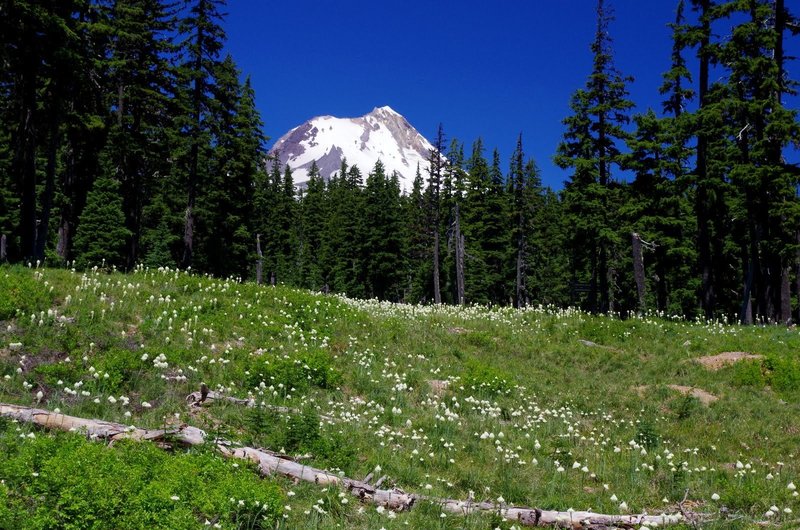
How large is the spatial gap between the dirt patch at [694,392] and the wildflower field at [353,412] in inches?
3.6

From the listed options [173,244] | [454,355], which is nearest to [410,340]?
[454,355]

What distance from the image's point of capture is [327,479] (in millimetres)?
5984

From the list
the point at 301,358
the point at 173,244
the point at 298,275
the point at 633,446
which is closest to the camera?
the point at 633,446

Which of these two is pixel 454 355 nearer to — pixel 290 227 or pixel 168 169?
pixel 168 169

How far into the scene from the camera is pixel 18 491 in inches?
179

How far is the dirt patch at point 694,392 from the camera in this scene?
1209 cm

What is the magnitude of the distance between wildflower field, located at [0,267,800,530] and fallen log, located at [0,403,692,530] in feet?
0.38

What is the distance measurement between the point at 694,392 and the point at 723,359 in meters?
3.06

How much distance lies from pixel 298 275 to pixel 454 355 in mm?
61970

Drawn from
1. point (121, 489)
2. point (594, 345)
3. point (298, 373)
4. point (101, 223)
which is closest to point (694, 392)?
point (594, 345)

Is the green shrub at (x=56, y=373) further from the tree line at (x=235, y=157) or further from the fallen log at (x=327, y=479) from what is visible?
the tree line at (x=235, y=157)

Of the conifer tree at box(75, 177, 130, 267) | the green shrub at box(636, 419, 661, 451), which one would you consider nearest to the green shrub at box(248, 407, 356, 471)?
the green shrub at box(636, 419, 661, 451)

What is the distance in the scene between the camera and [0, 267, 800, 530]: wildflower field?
4.93 meters

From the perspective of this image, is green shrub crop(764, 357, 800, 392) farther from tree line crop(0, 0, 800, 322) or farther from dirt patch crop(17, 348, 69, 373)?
dirt patch crop(17, 348, 69, 373)
